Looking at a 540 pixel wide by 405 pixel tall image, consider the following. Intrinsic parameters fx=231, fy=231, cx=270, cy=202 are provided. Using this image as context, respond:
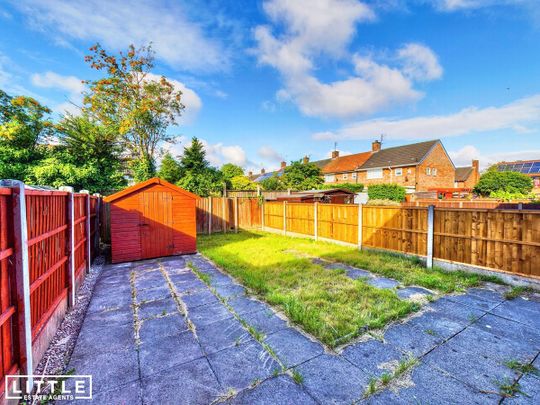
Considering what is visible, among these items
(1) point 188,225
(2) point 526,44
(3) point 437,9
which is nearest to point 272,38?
(3) point 437,9

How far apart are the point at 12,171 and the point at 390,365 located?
48.0ft

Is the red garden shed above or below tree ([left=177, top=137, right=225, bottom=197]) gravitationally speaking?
below

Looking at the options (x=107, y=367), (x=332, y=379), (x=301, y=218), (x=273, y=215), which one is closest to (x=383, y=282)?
(x=332, y=379)

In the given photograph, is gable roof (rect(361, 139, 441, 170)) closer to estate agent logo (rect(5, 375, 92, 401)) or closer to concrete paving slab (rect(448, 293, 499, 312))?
concrete paving slab (rect(448, 293, 499, 312))

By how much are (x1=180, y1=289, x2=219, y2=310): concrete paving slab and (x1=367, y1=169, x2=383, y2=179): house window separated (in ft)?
90.4

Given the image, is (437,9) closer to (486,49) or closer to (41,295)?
(486,49)

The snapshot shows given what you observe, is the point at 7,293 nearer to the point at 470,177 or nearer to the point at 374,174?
the point at 374,174

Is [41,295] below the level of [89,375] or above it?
above

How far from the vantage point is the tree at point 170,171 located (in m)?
15.3

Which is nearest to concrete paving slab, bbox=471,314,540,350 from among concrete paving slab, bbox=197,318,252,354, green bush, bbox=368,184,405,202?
concrete paving slab, bbox=197,318,252,354

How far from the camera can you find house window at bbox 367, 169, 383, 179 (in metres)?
27.4

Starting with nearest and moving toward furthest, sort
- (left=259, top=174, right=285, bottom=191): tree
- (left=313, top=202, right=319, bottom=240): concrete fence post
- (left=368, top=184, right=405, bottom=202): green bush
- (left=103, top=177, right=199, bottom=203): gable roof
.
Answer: (left=103, top=177, right=199, bottom=203): gable roof < (left=313, top=202, right=319, bottom=240): concrete fence post < (left=368, top=184, right=405, bottom=202): green bush < (left=259, top=174, right=285, bottom=191): tree

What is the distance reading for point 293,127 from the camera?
18.6 metres

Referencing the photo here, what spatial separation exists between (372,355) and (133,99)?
62.0 feet
